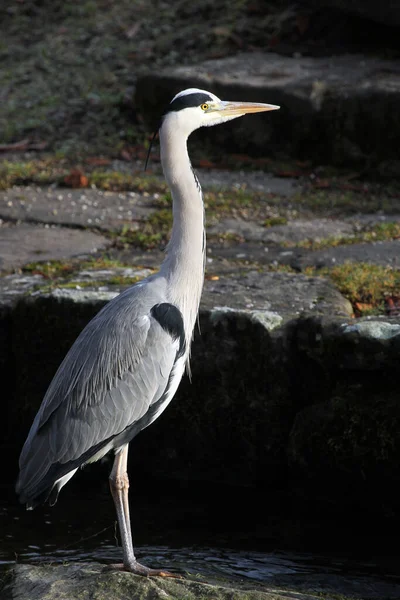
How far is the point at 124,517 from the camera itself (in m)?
3.98

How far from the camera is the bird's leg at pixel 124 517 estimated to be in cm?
383

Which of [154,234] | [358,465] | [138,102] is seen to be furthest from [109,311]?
[138,102]

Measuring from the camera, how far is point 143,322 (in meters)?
4.03

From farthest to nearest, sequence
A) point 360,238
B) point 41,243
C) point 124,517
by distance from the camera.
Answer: point 360,238, point 41,243, point 124,517

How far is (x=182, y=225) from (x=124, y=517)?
1261mm

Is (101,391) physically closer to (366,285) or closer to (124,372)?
(124,372)

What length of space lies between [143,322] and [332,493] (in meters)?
1.40

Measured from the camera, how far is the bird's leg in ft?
12.6

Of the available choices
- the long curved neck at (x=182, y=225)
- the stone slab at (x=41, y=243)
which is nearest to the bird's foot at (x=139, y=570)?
the long curved neck at (x=182, y=225)

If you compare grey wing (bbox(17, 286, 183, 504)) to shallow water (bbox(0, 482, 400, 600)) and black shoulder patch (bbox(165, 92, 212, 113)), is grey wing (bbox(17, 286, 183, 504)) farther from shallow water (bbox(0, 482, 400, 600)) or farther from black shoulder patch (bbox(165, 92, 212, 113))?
black shoulder patch (bbox(165, 92, 212, 113))

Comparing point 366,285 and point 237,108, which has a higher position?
point 237,108

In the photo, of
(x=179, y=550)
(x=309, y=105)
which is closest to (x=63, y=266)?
(x=179, y=550)

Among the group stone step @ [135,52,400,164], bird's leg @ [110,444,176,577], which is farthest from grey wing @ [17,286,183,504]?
stone step @ [135,52,400,164]

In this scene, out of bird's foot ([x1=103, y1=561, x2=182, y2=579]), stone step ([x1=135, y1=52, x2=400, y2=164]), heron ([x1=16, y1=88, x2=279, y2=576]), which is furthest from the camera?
stone step ([x1=135, y1=52, x2=400, y2=164])
